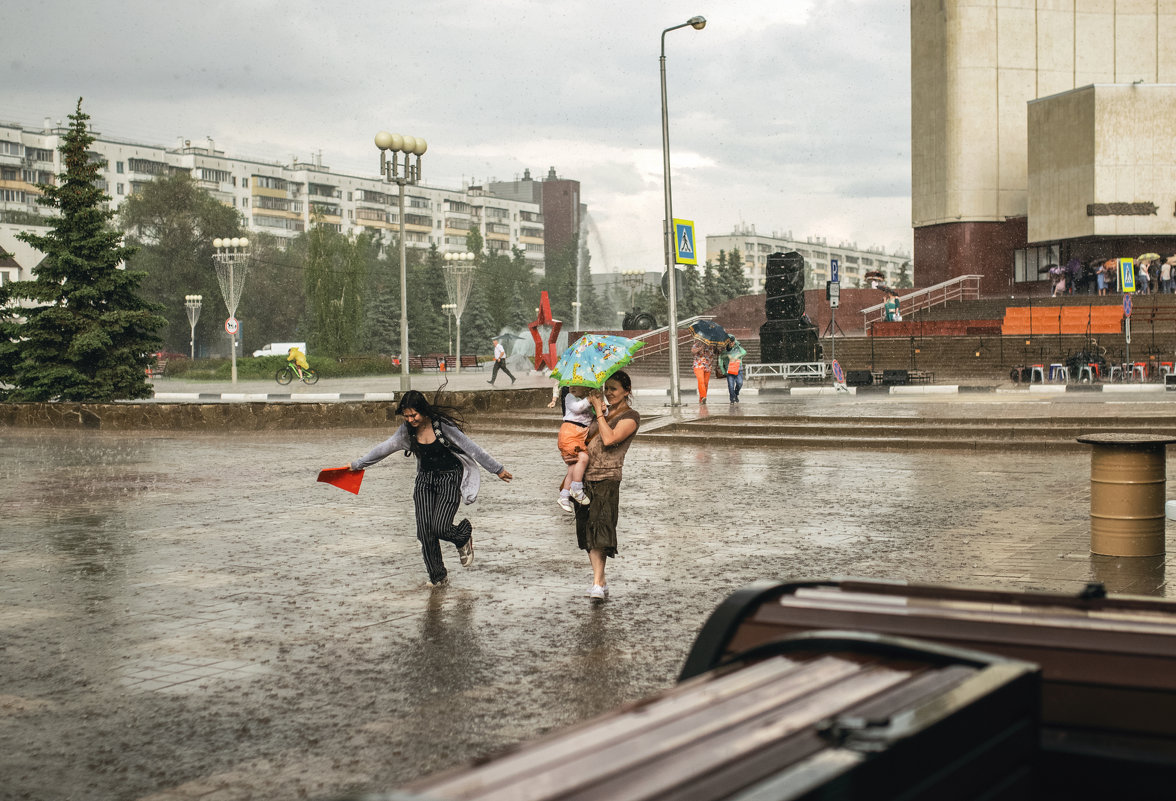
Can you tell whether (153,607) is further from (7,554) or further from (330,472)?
(7,554)

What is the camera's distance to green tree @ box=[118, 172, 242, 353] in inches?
2953

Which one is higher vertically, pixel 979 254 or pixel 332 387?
pixel 979 254

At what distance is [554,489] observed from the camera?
14016mm

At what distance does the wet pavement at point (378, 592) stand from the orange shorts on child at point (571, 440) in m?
0.66

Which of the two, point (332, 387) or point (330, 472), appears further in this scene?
point (332, 387)

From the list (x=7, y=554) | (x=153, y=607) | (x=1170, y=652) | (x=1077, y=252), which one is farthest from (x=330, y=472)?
(x=1077, y=252)

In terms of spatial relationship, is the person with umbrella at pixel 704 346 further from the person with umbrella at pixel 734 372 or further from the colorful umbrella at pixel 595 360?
the colorful umbrella at pixel 595 360

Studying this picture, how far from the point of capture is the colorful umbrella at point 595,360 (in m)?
8.45

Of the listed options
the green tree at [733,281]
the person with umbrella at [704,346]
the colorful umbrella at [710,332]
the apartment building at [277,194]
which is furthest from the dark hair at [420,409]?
the green tree at [733,281]

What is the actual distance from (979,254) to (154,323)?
36806mm

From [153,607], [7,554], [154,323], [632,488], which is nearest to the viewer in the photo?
[153,607]

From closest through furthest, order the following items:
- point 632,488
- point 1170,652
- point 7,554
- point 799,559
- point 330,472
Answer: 1. point 1170,652
2. point 330,472
3. point 799,559
4. point 7,554
5. point 632,488

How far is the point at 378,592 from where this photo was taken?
26.5ft

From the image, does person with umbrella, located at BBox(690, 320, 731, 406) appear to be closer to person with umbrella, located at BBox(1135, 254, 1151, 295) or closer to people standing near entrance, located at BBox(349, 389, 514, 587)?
people standing near entrance, located at BBox(349, 389, 514, 587)
